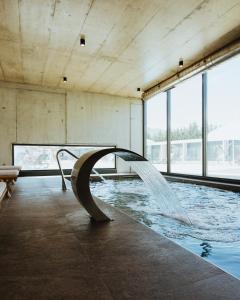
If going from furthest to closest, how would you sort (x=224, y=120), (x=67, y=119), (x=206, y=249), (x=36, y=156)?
(x=67, y=119), (x=36, y=156), (x=224, y=120), (x=206, y=249)

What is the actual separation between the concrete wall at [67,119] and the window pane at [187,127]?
1987 millimetres

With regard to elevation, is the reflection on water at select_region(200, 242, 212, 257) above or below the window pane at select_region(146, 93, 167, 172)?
below

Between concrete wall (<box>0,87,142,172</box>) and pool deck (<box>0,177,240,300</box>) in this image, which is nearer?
pool deck (<box>0,177,240,300</box>)

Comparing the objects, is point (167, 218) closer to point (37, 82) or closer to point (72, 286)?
→ point (72, 286)

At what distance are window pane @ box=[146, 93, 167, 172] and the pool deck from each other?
21.9 ft

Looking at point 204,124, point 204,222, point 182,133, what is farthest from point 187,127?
point 204,222

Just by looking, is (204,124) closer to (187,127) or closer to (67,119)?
(187,127)

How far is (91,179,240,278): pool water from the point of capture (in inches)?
79.0

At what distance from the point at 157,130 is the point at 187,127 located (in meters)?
1.78

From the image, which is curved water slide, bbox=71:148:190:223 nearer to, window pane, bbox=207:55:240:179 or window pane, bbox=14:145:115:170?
window pane, bbox=207:55:240:179

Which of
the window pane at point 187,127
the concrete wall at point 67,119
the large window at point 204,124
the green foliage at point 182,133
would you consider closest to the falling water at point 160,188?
the large window at point 204,124

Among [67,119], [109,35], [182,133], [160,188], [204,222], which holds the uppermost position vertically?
[109,35]

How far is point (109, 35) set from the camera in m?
4.84

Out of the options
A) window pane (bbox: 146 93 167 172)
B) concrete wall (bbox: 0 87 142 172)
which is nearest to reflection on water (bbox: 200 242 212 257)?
window pane (bbox: 146 93 167 172)
